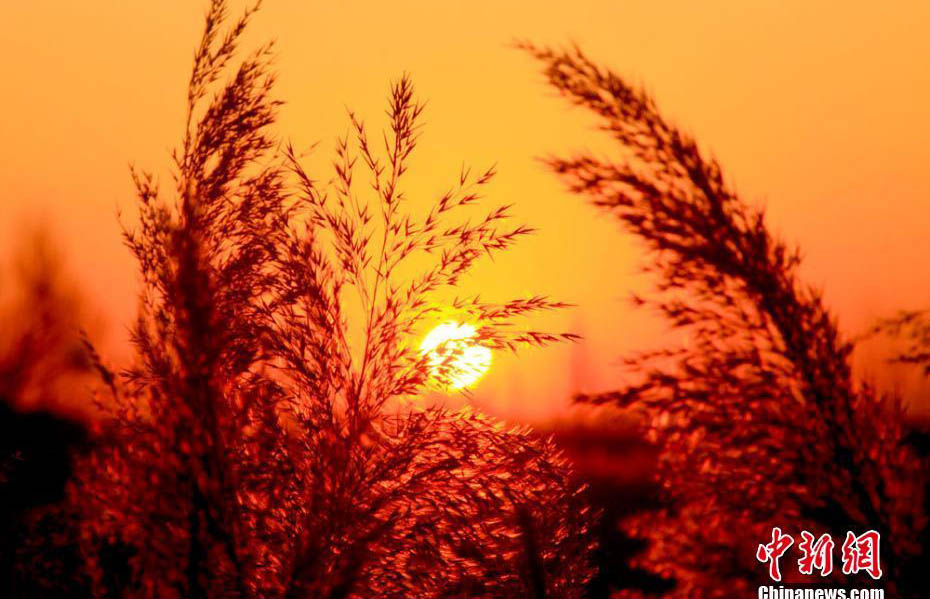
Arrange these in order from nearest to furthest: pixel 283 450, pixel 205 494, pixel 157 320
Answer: pixel 205 494, pixel 157 320, pixel 283 450

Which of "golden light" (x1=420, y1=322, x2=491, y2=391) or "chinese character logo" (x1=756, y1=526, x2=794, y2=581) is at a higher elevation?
"golden light" (x1=420, y1=322, x2=491, y2=391)

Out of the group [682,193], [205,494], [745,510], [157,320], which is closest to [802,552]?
[745,510]

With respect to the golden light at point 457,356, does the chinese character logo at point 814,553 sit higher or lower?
lower

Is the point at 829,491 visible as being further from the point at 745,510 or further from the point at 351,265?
the point at 351,265

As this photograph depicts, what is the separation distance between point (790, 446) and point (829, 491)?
186 mm

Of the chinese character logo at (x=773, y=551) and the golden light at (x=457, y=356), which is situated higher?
the golden light at (x=457, y=356)

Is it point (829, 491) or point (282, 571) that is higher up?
point (829, 491)

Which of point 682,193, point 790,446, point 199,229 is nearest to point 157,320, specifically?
point 199,229

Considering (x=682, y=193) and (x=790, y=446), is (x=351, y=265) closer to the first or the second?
(x=682, y=193)

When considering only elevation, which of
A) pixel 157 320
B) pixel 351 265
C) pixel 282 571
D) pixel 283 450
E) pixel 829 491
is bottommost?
pixel 282 571

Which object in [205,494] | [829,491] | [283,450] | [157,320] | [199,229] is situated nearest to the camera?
[829,491]

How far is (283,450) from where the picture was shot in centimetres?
484

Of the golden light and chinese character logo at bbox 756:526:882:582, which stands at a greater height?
the golden light

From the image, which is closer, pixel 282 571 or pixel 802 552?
pixel 802 552
